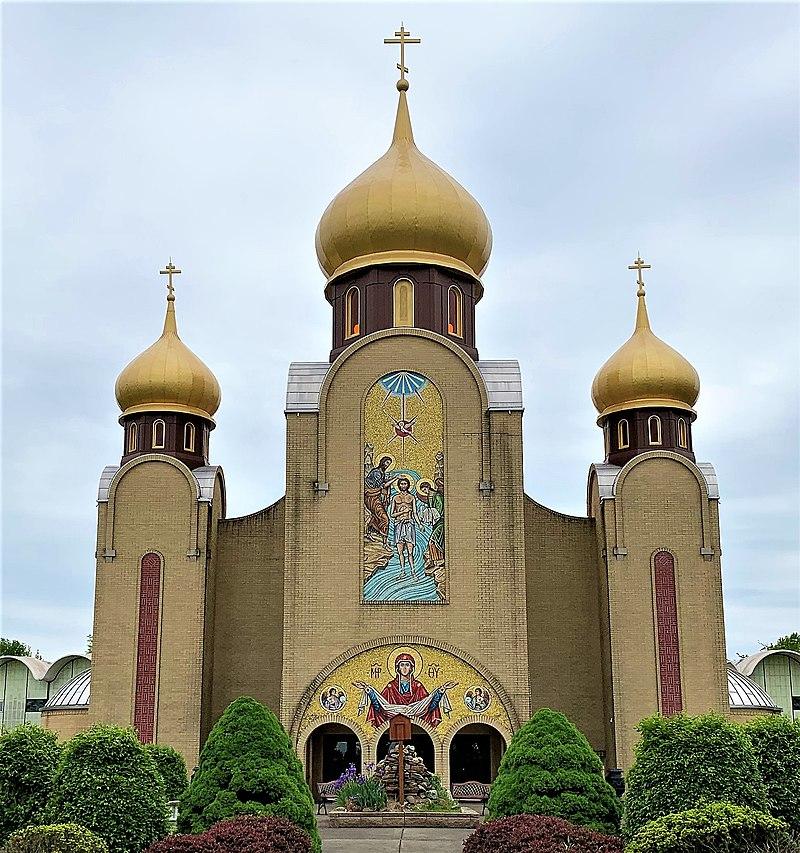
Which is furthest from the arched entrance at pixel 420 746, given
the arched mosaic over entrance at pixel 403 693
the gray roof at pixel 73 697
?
the gray roof at pixel 73 697

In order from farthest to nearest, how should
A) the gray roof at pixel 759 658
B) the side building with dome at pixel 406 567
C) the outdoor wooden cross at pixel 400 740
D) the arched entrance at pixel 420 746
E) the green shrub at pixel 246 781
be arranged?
the gray roof at pixel 759 658 → the side building with dome at pixel 406 567 → the arched entrance at pixel 420 746 → the outdoor wooden cross at pixel 400 740 → the green shrub at pixel 246 781

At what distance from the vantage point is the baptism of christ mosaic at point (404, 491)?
990 inches

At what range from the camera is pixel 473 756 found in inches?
994

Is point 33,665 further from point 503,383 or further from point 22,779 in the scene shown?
point 22,779

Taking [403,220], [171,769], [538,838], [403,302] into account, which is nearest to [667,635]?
[403,302]

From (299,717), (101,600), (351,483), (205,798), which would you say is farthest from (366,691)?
(205,798)

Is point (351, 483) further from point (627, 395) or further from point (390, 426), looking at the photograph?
point (627, 395)

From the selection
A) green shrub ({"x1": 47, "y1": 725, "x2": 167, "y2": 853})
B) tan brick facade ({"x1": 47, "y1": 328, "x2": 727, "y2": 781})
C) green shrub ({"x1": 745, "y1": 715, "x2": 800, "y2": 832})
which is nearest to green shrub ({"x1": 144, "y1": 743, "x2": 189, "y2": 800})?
green shrub ({"x1": 47, "y1": 725, "x2": 167, "y2": 853})

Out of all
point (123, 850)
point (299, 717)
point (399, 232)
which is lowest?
point (123, 850)

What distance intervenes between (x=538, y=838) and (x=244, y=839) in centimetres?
322

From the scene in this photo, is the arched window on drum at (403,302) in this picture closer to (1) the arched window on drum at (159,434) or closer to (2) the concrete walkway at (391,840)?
(1) the arched window on drum at (159,434)

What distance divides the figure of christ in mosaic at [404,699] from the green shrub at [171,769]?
525cm

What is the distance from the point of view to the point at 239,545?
1099 inches

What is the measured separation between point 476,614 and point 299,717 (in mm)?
4013
